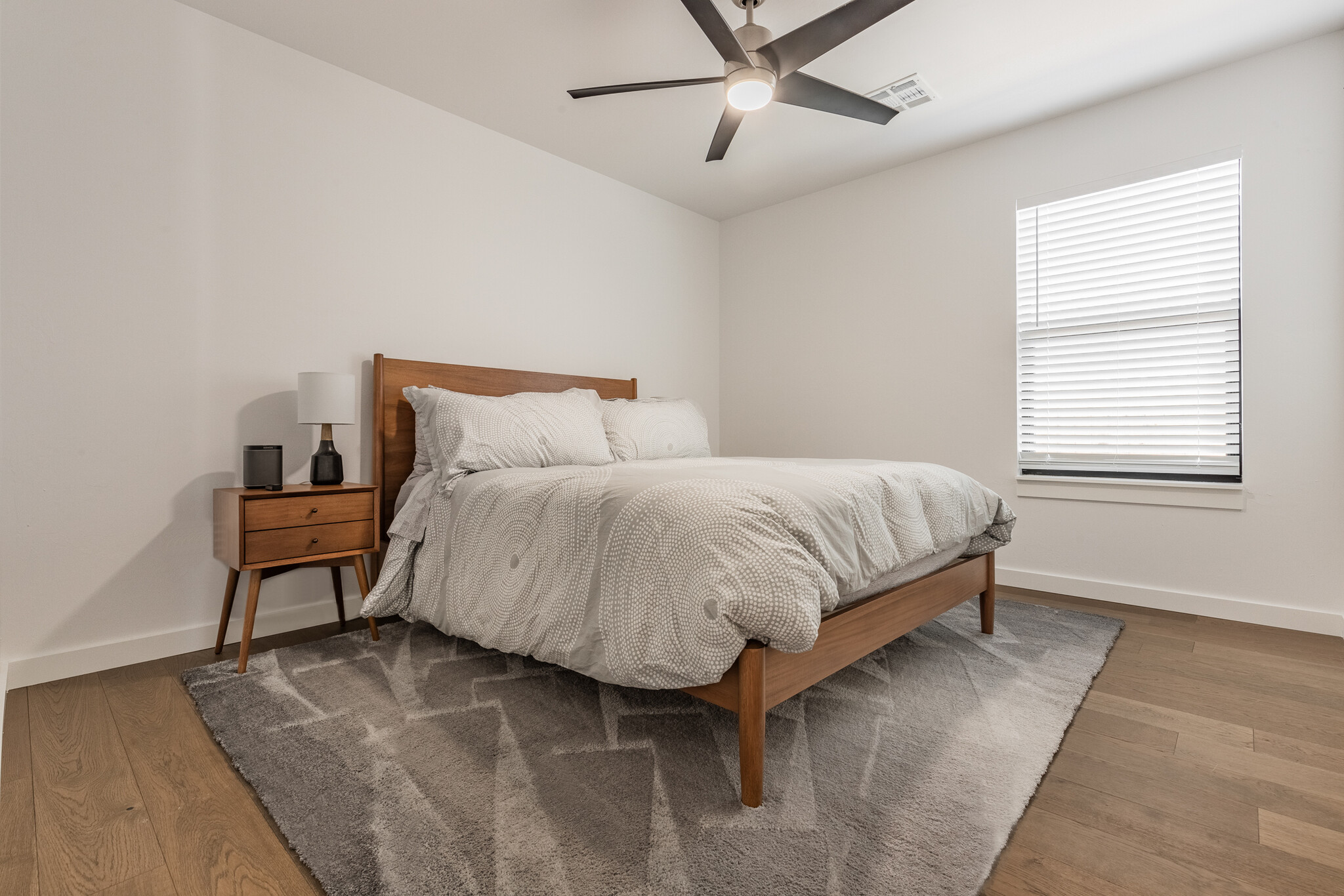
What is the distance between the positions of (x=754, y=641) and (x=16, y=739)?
2031 millimetres

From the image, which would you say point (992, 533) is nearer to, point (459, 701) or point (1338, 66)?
point (459, 701)

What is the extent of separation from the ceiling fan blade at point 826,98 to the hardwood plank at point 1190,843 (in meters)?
2.31

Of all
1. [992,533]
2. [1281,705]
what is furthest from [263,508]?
[1281,705]

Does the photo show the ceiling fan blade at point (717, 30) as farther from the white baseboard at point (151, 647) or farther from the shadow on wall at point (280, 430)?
the white baseboard at point (151, 647)

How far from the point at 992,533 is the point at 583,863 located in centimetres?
205

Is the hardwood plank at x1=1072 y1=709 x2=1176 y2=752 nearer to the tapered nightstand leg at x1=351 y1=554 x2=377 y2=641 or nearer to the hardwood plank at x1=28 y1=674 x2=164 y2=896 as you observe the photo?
the hardwood plank at x1=28 y1=674 x2=164 y2=896

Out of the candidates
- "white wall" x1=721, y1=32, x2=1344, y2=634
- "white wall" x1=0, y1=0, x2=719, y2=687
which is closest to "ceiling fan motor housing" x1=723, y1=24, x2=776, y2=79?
"white wall" x1=0, y1=0, x2=719, y2=687

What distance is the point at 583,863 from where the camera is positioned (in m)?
1.17

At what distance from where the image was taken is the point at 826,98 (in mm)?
2404

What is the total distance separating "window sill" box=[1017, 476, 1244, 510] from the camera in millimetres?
2817

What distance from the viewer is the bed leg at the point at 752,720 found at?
1345 mm

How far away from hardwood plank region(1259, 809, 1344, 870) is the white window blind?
2.07 meters

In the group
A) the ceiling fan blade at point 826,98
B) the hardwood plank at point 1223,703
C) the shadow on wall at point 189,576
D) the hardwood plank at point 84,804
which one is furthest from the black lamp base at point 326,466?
the hardwood plank at point 1223,703

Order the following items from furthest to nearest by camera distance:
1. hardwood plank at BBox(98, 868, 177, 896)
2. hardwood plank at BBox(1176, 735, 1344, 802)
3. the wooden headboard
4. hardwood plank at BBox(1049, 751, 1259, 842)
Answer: the wooden headboard
hardwood plank at BBox(1176, 735, 1344, 802)
hardwood plank at BBox(1049, 751, 1259, 842)
hardwood plank at BBox(98, 868, 177, 896)
